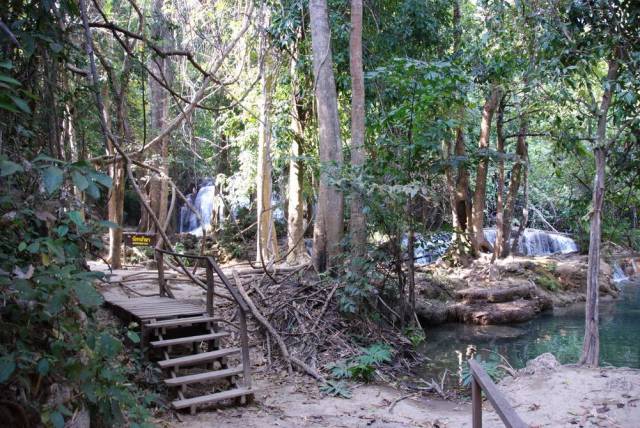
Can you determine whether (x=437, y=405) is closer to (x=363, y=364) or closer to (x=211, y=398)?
(x=363, y=364)

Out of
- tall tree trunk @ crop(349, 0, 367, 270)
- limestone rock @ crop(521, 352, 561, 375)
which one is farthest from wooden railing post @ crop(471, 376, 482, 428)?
tall tree trunk @ crop(349, 0, 367, 270)

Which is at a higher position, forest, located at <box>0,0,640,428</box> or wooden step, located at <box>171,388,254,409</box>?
forest, located at <box>0,0,640,428</box>

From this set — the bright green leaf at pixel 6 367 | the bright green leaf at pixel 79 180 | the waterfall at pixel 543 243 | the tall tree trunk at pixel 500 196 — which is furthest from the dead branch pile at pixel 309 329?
the waterfall at pixel 543 243

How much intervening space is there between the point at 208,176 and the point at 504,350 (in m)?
14.2

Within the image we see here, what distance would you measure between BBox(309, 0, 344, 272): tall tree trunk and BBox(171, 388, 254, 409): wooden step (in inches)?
146

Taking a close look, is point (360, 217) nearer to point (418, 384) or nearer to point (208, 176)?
point (418, 384)

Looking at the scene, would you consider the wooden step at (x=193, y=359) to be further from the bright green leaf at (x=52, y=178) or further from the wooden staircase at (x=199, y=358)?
the bright green leaf at (x=52, y=178)

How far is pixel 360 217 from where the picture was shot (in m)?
8.84

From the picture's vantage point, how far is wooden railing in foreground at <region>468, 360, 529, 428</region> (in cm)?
242

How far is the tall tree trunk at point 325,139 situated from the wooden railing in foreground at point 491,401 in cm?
595

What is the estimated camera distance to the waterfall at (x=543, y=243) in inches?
882

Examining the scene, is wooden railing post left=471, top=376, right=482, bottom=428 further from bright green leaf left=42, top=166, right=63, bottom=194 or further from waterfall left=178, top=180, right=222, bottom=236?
waterfall left=178, top=180, right=222, bottom=236

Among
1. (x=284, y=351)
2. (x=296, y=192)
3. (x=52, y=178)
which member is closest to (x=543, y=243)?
(x=296, y=192)

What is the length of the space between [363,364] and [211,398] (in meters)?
2.41
